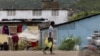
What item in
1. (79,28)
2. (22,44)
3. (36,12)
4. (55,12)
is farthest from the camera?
(36,12)

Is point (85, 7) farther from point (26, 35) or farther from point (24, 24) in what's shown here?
point (26, 35)

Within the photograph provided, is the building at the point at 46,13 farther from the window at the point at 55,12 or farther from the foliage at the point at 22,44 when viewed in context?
the foliage at the point at 22,44

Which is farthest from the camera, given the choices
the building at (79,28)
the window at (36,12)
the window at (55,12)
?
the window at (36,12)

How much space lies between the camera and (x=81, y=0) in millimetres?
90625

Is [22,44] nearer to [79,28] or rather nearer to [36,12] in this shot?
[79,28]

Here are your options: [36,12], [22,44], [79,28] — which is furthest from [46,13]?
[22,44]

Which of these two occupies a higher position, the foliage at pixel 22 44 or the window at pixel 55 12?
the window at pixel 55 12

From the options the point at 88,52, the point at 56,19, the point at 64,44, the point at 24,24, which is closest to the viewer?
the point at 88,52

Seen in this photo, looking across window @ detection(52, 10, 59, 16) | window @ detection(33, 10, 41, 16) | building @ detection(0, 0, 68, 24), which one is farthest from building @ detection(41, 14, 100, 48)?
window @ detection(33, 10, 41, 16)

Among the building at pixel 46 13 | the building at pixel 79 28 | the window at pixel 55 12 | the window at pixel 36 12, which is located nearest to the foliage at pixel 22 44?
the building at pixel 79 28

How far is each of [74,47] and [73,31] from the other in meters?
4.92

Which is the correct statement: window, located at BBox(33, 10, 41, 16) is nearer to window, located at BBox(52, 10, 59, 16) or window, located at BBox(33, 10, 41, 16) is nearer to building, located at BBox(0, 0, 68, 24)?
building, located at BBox(0, 0, 68, 24)

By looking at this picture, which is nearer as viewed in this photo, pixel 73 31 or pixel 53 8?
pixel 73 31

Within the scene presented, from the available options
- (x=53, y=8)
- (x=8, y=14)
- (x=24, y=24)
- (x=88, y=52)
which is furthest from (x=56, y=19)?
(x=88, y=52)
